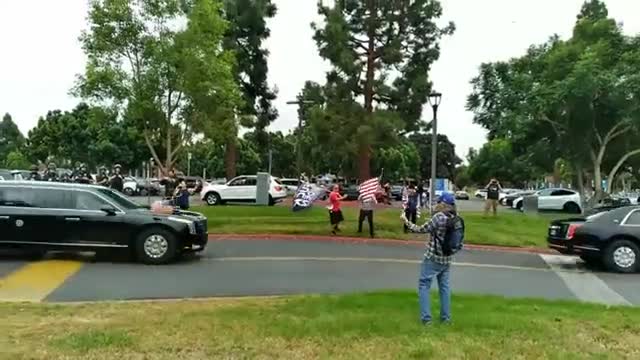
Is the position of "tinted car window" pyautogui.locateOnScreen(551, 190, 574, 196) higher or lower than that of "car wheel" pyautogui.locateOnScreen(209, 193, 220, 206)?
higher

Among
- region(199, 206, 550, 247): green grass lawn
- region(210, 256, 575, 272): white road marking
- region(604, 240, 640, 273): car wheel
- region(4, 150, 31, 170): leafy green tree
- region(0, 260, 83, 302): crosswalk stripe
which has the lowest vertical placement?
region(0, 260, 83, 302): crosswalk stripe

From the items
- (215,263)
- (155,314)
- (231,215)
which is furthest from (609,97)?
(155,314)

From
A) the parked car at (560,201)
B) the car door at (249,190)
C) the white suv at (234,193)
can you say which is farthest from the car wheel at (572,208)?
the car door at (249,190)

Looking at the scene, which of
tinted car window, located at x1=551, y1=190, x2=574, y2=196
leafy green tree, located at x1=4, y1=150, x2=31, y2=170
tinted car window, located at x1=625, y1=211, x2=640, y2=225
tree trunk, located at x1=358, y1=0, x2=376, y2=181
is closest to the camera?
tinted car window, located at x1=625, y1=211, x2=640, y2=225

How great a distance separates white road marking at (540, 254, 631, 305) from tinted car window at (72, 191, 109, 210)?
335 inches

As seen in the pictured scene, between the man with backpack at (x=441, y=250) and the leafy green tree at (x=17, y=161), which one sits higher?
the leafy green tree at (x=17, y=161)

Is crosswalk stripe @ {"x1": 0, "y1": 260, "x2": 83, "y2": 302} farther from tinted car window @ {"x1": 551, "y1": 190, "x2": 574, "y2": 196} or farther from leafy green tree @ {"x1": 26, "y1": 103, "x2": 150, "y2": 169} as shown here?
leafy green tree @ {"x1": 26, "y1": 103, "x2": 150, "y2": 169}

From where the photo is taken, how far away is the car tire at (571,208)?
131 ft

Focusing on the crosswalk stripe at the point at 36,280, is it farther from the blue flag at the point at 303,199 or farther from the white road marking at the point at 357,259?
the blue flag at the point at 303,199

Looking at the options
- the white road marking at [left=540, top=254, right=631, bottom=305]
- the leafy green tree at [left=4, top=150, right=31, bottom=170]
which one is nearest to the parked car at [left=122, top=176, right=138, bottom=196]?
the leafy green tree at [left=4, top=150, right=31, bottom=170]

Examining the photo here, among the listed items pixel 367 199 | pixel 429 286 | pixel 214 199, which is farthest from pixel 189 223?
pixel 214 199

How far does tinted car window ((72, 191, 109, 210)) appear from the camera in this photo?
14836 millimetres

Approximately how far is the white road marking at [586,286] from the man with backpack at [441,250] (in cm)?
397

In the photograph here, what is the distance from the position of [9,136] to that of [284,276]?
105157 millimetres
